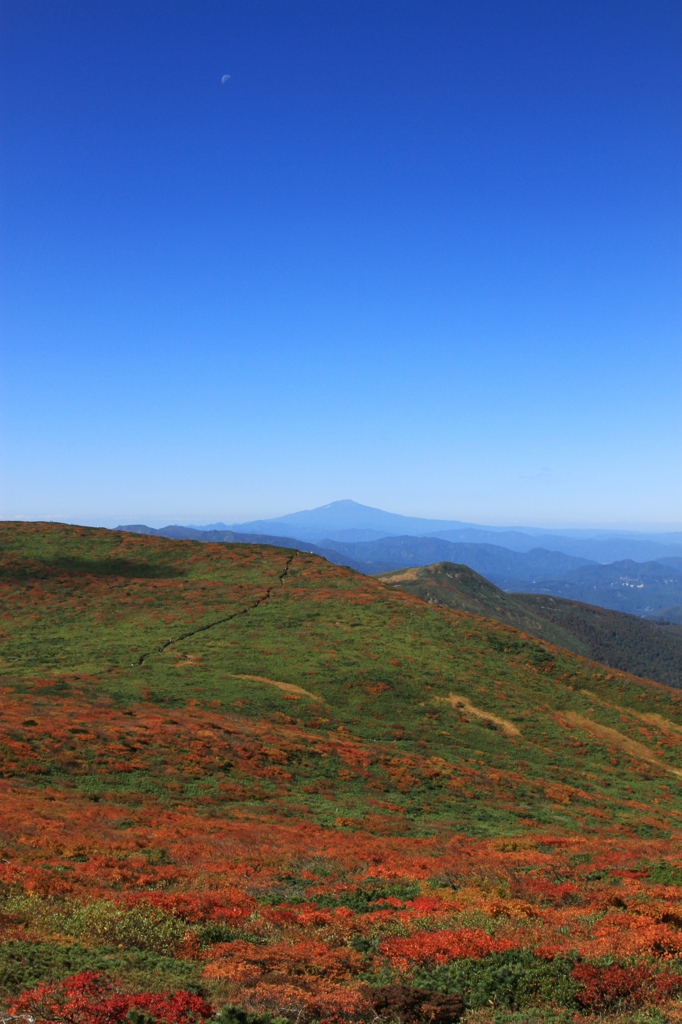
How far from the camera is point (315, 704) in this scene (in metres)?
42.3

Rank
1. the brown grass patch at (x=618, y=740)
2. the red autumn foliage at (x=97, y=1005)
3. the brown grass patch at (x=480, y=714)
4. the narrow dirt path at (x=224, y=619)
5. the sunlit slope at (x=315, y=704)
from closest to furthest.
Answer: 1. the red autumn foliage at (x=97, y=1005)
2. the sunlit slope at (x=315, y=704)
3. the brown grass patch at (x=618, y=740)
4. the brown grass patch at (x=480, y=714)
5. the narrow dirt path at (x=224, y=619)

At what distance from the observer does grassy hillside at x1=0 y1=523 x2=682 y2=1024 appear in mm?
10125

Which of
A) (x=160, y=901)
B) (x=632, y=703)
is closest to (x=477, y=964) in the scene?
(x=160, y=901)

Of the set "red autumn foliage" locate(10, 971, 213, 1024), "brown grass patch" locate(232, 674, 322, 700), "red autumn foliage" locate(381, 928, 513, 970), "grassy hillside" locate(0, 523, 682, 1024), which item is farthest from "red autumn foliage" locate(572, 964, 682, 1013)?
"brown grass patch" locate(232, 674, 322, 700)

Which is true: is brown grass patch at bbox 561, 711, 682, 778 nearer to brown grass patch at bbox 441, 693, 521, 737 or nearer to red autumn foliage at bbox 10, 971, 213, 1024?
brown grass patch at bbox 441, 693, 521, 737

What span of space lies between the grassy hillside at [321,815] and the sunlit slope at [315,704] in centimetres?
26

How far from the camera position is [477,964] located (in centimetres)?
1080

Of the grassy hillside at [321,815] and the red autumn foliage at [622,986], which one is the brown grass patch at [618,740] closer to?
the grassy hillside at [321,815]

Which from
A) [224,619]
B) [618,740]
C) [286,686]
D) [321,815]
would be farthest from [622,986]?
[224,619]

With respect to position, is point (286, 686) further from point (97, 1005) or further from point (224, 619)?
point (97, 1005)

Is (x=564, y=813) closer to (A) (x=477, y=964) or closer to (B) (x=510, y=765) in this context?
(B) (x=510, y=765)

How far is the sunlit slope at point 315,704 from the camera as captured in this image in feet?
92.2

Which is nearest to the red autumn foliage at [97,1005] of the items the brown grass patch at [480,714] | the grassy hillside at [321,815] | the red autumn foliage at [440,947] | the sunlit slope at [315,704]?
the grassy hillside at [321,815]

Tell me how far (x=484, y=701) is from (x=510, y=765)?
9573 mm
